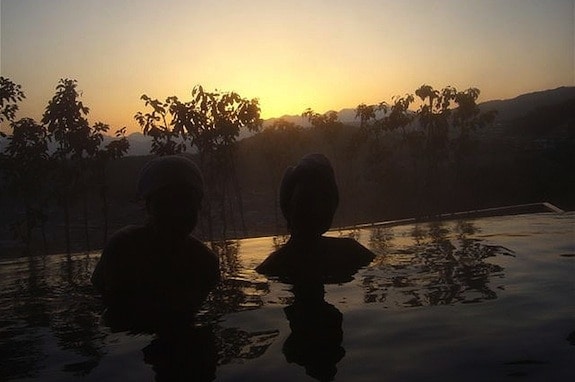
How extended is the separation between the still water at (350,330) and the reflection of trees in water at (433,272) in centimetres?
2

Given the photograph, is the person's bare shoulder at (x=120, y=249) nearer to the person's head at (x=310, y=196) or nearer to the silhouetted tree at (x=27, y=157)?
the person's head at (x=310, y=196)

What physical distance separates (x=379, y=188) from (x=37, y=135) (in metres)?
23.0

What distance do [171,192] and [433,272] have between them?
2441 millimetres

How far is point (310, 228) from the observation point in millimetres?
5863

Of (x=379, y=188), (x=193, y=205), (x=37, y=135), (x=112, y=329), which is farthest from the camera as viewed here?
(x=379, y=188)

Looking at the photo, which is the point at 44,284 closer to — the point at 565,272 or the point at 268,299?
the point at 268,299

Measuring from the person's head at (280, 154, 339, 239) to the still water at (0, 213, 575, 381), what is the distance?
2.21ft

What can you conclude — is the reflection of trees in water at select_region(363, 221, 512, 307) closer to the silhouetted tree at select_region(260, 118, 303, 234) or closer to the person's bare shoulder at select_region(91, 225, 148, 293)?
the person's bare shoulder at select_region(91, 225, 148, 293)

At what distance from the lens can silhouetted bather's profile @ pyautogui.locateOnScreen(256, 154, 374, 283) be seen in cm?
571

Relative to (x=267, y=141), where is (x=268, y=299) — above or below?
below

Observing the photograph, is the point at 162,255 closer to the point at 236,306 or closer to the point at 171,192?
the point at 171,192

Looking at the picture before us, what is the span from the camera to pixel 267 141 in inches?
1145

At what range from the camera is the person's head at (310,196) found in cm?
572

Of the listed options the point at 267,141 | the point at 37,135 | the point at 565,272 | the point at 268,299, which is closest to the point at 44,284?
→ the point at 268,299
